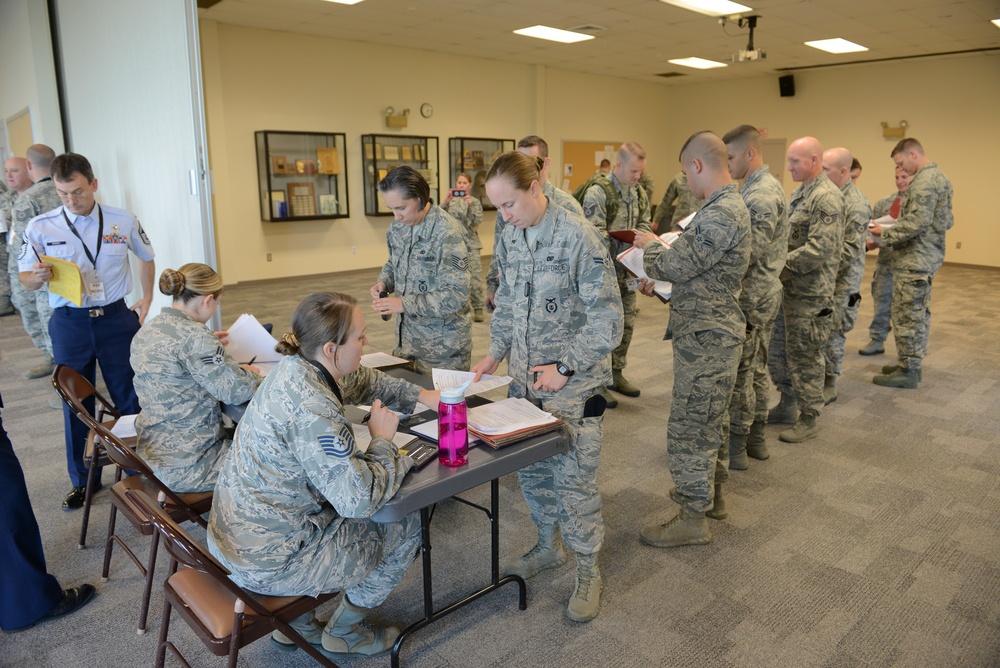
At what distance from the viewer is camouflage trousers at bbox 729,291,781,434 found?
10.5 feet

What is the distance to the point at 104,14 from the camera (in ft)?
17.2

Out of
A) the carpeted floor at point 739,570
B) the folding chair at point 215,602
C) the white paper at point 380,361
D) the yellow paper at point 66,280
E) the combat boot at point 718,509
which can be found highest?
the yellow paper at point 66,280

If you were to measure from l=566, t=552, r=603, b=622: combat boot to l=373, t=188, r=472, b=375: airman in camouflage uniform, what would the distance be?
41.2 inches

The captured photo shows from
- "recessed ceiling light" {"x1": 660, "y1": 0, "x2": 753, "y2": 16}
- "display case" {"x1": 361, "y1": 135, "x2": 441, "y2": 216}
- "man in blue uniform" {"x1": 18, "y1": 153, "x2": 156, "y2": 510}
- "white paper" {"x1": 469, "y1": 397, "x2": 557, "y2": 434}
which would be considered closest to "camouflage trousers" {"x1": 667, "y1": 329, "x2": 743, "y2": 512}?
"white paper" {"x1": 469, "y1": 397, "x2": 557, "y2": 434}

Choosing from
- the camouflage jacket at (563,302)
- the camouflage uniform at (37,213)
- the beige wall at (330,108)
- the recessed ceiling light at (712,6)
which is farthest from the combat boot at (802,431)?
the beige wall at (330,108)

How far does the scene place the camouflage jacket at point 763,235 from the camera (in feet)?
9.86

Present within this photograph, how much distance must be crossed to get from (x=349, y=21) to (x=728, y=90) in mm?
8455

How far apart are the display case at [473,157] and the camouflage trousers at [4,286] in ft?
20.3

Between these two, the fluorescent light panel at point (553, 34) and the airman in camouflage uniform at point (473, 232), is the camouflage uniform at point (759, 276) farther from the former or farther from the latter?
the fluorescent light panel at point (553, 34)

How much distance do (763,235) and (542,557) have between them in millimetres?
1729

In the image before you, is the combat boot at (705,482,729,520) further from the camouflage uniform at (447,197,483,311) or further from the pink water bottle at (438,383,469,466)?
the camouflage uniform at (447,197,483,311)

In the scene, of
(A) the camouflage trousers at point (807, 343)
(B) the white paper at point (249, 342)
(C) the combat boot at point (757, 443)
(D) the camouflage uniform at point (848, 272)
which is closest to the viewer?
(B) the white paper at point (249, 342)

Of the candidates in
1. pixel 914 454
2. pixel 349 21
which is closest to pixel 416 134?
pixel 349 21

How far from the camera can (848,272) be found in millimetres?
4488
